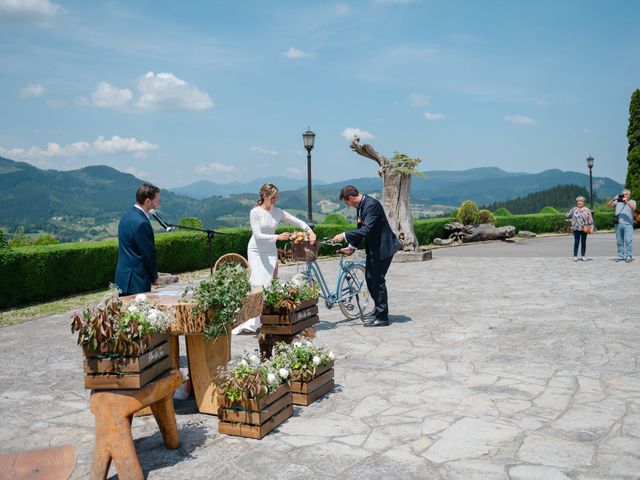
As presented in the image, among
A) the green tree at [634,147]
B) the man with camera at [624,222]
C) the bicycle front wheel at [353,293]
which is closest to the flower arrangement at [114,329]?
the bicycle front wheel at [353,293]

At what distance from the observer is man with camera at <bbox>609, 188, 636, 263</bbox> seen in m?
15.4

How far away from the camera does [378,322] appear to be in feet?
28.2

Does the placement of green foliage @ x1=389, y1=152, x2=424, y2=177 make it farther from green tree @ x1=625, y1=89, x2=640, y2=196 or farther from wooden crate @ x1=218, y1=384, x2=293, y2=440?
green tree @ x1=625, y1=89, x2=640, y2=196

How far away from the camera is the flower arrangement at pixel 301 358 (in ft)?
17.3

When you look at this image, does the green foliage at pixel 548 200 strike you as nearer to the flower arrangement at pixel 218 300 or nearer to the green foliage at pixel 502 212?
the green foliage at pixel 502 212

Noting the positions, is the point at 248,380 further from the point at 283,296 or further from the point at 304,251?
the point at 304,251

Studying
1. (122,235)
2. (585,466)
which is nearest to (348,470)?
(585,466)

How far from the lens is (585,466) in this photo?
3.91 m

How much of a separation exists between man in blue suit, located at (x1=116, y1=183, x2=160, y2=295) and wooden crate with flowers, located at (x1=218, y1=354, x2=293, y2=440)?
60.9 inches

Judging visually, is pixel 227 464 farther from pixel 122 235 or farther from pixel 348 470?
pixel 122 235

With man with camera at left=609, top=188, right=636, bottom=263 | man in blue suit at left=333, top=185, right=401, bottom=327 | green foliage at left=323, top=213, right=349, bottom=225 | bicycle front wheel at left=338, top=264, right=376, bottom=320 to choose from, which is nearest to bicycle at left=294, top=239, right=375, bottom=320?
bicycle front wheel at left=338, top=264, right=376, bottom=320

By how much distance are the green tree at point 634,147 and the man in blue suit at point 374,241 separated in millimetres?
30663

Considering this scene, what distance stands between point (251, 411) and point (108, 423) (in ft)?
3.69

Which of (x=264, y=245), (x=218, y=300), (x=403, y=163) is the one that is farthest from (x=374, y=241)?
(x=403, y=163)
